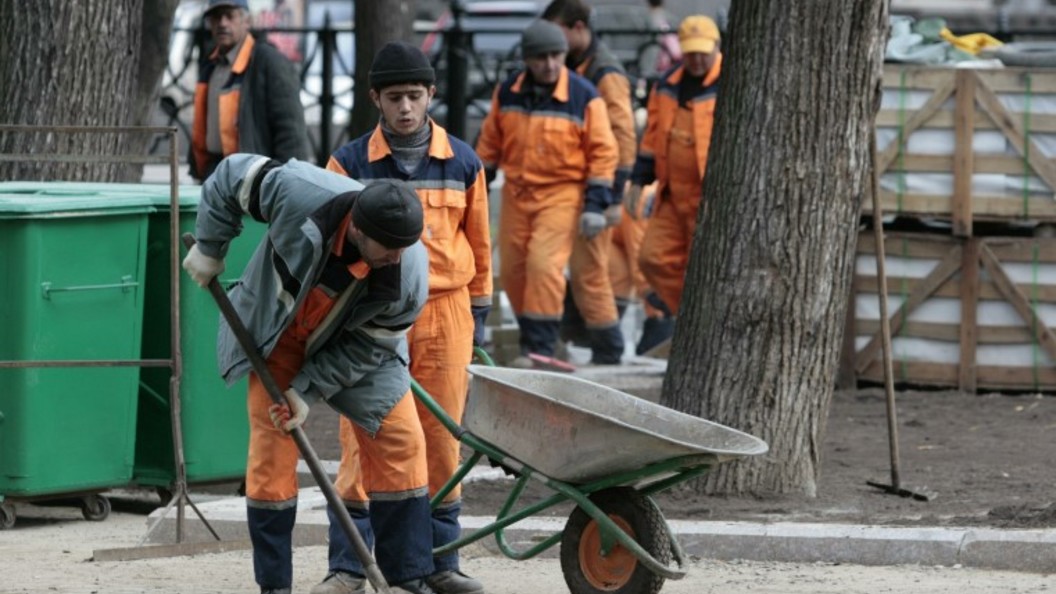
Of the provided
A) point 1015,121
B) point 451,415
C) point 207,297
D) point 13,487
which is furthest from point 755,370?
point 1015,121

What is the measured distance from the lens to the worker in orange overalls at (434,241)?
20.9 feet

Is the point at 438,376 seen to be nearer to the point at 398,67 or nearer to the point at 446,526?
the point at 446,526

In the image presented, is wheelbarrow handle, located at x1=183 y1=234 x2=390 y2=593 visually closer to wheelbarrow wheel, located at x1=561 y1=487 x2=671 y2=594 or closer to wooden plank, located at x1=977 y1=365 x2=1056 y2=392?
wheelbarrow wheel, located at x1=561 y1=487 x2=671 y2=594

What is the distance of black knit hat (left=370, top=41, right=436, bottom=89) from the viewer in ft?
20.7

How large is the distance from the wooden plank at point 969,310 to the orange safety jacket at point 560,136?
195 centimetres

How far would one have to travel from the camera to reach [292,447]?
233 inches

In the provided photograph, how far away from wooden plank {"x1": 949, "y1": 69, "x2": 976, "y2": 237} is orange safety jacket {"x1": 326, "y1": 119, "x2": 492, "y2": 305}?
458 cm

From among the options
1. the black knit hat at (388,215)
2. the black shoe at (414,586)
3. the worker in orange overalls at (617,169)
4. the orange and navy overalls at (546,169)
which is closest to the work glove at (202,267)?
the black knit hat at (388,215)

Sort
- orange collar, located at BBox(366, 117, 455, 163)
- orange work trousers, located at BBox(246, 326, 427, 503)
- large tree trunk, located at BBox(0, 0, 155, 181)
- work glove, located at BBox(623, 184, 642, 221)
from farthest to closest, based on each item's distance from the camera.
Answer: work glove, located at BBox(623, 184, 642, 221), large tree trunk, located at BBox(0, 0, 155, 181), orange collar, located at BBox(366, 117, 455, 163), orange work trousers, located at BBox(246, 326, 427, 503)

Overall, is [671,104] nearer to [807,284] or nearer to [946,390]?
[946,390]

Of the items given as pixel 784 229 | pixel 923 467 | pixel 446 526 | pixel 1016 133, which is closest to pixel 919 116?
Answer: pixel 1016 133

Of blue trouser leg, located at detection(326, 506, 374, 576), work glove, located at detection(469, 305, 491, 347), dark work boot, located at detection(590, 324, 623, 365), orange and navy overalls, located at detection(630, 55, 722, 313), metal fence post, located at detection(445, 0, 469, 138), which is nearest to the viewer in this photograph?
blue trouser leg, located at detection(326, 506, 374, 576)

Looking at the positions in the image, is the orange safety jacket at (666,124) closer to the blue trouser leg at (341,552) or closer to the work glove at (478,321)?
the work glove at (478,321)

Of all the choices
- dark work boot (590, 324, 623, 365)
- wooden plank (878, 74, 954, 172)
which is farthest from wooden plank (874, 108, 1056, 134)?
dark work boot (590, 324, 623, 365)
